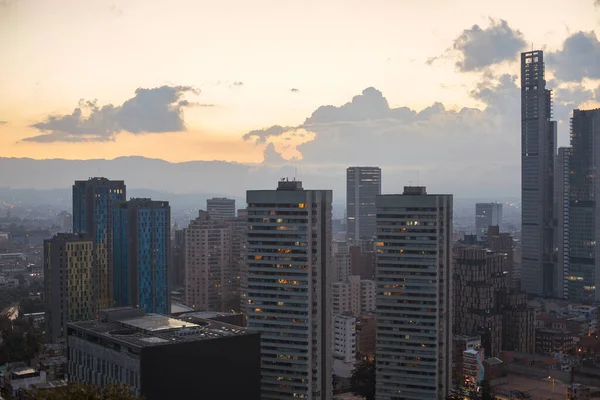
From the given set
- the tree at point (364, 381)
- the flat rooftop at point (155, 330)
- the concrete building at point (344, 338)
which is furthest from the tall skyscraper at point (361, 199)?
the flat rooftop at point (155, 330)

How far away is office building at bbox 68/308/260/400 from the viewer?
31.4 m

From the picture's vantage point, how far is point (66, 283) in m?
56.4

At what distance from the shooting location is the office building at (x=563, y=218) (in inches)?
3723

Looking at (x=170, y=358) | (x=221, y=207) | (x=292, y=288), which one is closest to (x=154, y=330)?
(x=170, y=358)

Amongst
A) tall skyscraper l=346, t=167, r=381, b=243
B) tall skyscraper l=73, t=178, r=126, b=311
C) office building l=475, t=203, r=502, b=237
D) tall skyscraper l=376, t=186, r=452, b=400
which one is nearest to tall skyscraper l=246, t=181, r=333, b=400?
tall skyscraper l=376, t=186, r=452, b=400

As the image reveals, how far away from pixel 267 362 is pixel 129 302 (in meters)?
28.8

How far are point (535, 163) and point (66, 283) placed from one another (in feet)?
228

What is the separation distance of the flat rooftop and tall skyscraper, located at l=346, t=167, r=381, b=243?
91.0 metres

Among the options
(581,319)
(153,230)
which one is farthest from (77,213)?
(581,319)

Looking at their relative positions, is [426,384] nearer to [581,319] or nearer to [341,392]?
[341,392]

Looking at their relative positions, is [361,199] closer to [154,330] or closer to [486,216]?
[486,216]

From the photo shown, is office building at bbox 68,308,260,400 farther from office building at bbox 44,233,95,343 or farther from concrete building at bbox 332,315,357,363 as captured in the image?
concrete building at bbox 332,315,357,363

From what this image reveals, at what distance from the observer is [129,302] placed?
65250 millimetres

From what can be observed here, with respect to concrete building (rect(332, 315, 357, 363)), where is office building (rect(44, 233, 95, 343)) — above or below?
above
